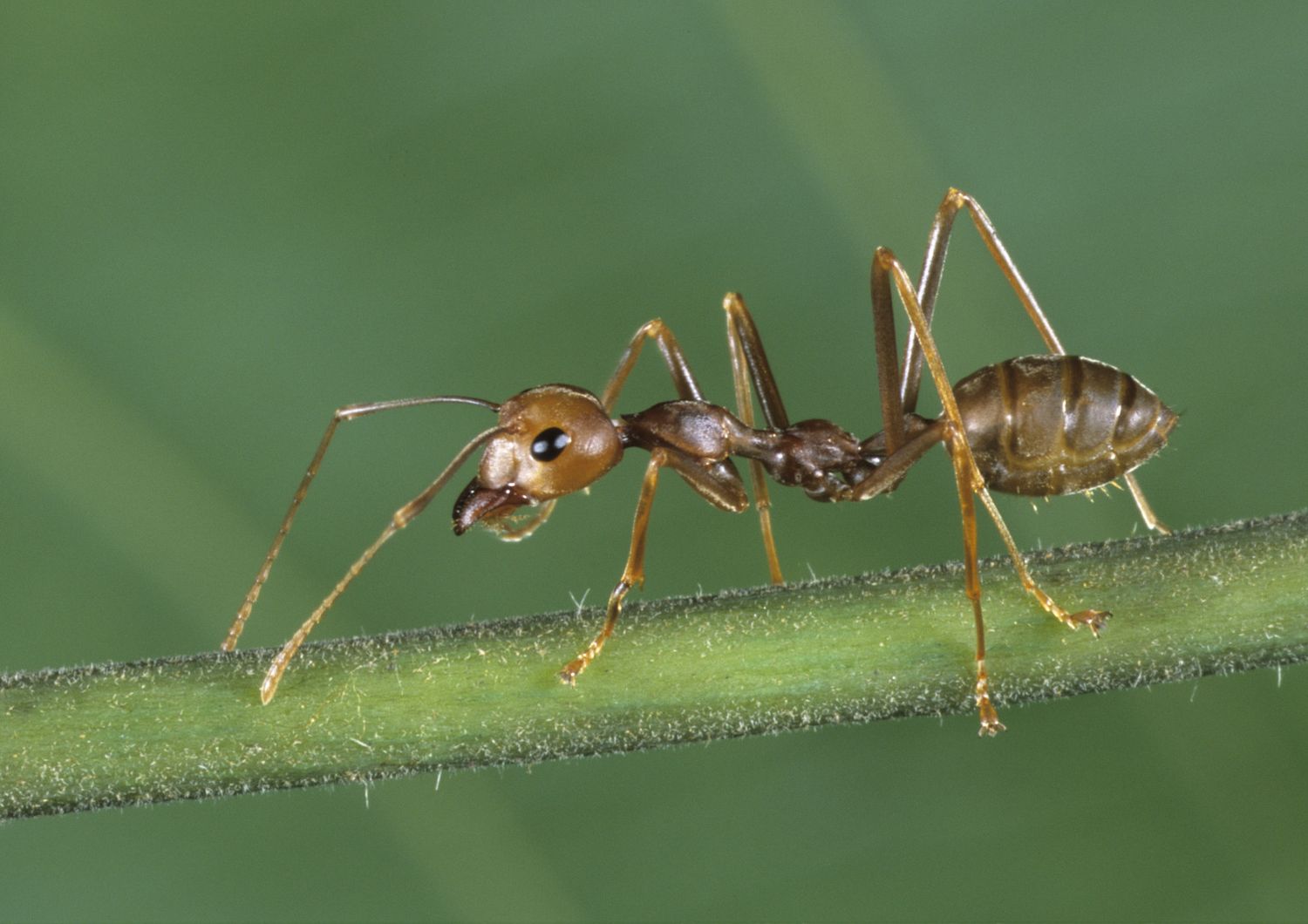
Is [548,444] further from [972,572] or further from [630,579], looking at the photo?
[972,572]

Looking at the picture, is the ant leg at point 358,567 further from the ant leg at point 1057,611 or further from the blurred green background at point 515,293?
the ant leg at point 1057,611

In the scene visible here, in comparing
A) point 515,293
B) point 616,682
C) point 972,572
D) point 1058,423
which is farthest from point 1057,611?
point 515,293

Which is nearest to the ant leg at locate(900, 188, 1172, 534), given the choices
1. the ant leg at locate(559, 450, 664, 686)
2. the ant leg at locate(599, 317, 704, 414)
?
the ant leg at locate(599, 317, 704, 414)

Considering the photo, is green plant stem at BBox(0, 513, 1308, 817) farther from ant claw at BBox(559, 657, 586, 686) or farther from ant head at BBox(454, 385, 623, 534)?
ant head at BBox(454, 385, 623, 534)

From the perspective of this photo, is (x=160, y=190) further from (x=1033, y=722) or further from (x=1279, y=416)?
(x=1279, y=416)

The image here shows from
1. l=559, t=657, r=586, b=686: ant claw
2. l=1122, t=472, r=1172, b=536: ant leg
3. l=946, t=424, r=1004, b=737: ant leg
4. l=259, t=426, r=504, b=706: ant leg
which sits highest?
l=259, t=426, r=504, b=706: ant leg

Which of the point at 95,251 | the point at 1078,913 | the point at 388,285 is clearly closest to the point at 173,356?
the point at 95,251

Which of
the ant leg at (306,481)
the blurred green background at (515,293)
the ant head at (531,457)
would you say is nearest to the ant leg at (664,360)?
the blurred green background at (515,293)
